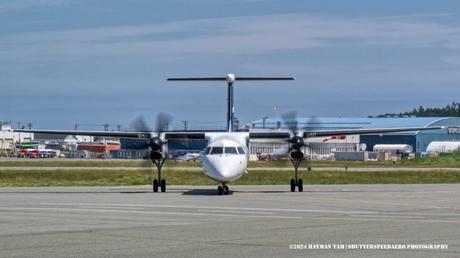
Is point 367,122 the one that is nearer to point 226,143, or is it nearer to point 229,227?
point 226,143

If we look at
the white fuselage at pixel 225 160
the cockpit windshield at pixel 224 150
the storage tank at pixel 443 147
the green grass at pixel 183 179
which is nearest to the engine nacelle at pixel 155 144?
the white fuselage at pixel 225 160

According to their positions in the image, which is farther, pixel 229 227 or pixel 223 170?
pixel 223 170

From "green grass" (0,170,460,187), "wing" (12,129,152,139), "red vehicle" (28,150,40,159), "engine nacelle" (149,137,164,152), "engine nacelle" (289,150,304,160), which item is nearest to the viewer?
"engine nacelle" (289,150,304,160)

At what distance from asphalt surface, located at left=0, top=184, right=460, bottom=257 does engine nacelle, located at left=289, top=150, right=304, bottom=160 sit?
839 cm

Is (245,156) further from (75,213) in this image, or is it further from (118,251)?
(118,251)

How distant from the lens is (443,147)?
458 feet

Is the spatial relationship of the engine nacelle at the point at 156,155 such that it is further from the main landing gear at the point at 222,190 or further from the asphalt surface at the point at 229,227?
the asphalt surface at the point at 229,227

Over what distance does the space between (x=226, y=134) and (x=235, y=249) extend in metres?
23.4

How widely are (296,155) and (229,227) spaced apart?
19802mm

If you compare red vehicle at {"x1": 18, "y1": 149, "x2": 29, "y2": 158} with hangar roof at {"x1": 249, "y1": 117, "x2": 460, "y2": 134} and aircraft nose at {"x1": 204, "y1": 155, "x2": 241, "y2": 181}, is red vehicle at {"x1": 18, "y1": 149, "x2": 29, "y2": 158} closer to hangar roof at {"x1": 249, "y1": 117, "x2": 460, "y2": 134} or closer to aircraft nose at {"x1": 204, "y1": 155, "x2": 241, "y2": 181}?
hangar roof at {"x1": 249, "y1": 117, "x2": 460, "y2": 134}

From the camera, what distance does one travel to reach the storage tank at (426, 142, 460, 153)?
138375mm

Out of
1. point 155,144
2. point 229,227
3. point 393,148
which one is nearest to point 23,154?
point 393,148

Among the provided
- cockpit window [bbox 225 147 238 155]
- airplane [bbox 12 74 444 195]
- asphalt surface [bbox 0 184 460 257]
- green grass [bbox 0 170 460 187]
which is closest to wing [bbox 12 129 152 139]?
airplane [bbox 12 74 444 195]

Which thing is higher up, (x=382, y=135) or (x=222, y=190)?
(x=382, y=135)
